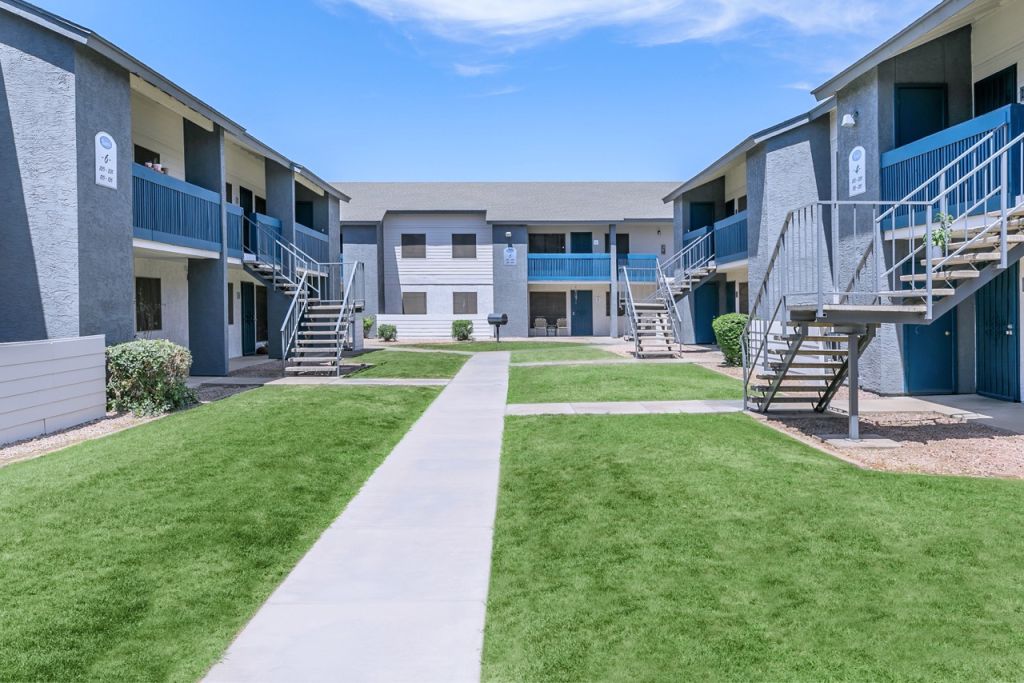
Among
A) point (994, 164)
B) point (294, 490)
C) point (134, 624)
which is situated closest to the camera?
point (134, 624)

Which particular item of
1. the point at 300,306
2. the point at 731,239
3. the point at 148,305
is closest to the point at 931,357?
the point at 731,239

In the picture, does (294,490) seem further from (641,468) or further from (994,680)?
(994,680)

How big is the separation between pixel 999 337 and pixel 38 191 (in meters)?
16.6

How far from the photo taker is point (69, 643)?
157 inches

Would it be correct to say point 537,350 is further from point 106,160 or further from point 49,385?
point 49,385

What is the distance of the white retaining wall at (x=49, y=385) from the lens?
9500 mm

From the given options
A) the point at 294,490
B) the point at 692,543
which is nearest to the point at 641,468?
the point at 692,543

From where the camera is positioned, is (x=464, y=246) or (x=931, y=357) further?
(x=464, y=246)

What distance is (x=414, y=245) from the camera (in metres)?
35.8

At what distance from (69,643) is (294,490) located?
3.23 m

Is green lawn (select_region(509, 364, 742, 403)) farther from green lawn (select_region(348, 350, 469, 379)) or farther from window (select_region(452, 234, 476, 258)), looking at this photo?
window (select_region(452, 234, 476, 258))

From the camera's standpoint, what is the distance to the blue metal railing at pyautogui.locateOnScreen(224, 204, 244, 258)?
18.8m

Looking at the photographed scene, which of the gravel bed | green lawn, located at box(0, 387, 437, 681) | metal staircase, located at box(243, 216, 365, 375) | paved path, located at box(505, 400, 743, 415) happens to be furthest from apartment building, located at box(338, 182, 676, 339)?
green lawn, located at box(0, 387, 437, 681)

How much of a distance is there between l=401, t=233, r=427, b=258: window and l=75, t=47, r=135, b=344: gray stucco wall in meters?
22.3
